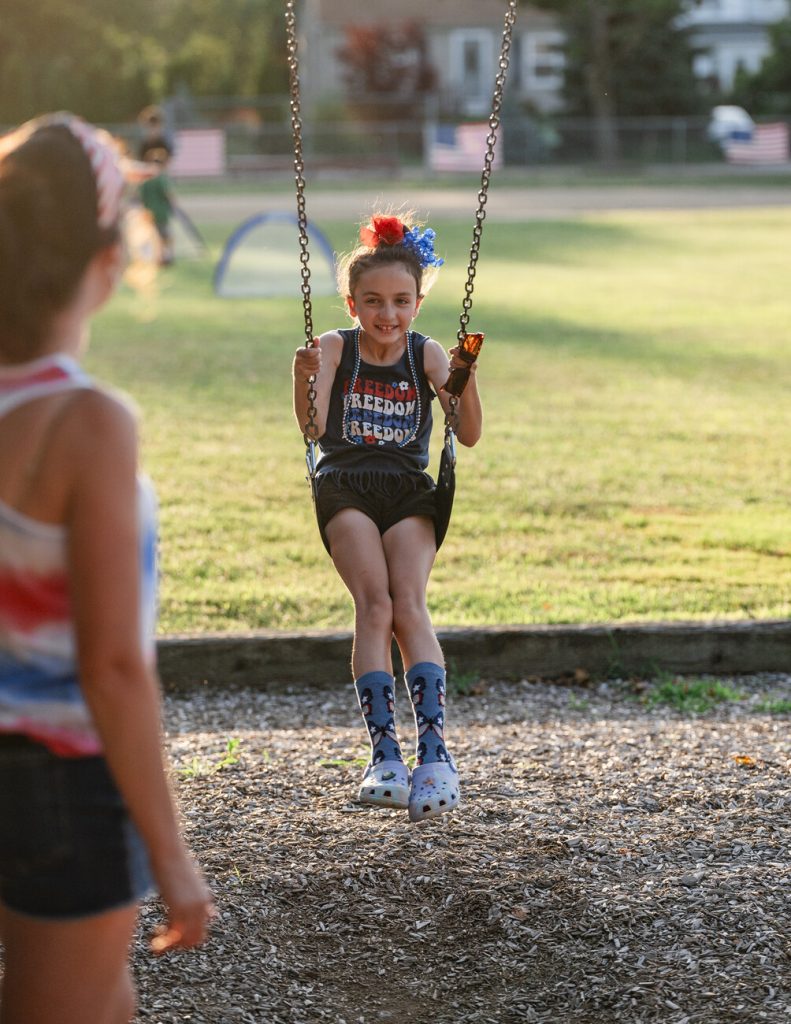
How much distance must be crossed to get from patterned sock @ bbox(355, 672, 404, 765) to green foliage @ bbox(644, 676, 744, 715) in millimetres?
1728

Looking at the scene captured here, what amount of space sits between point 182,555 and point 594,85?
38391 mm

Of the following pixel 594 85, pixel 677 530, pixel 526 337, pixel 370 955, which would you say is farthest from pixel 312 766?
pixel 594 85

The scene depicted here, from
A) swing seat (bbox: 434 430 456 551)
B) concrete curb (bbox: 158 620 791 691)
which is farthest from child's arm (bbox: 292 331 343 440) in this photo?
concrete curb (bbox: 158 620 791 691)

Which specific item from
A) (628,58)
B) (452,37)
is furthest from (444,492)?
(452,37)

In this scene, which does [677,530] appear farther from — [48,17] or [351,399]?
[48,17]

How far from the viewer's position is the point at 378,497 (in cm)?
385

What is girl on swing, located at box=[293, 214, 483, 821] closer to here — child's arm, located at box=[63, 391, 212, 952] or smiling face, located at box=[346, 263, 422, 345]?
smiling face, located at box=[346, 263, 422, 345]

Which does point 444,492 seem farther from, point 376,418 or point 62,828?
point 62,828

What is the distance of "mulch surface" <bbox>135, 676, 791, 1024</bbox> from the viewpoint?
Answer: 3043 millimetres

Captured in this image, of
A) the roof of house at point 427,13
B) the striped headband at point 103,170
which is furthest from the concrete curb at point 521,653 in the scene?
the roof of house at point 427,13

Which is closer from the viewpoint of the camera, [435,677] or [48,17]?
[435,677]

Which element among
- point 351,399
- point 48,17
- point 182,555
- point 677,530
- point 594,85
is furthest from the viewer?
point 48,17

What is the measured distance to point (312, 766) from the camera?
427cm

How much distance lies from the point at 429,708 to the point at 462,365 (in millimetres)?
910
